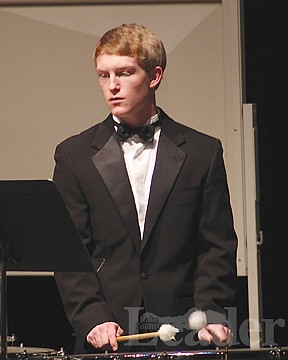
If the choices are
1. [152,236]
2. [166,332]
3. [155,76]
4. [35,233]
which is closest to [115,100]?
[155,76]

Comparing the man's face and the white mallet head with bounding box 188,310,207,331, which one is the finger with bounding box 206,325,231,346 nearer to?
the white mallet head with bounding box 188,310,207,331

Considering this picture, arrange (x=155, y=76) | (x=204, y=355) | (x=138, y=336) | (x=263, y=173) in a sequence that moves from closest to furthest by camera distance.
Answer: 1. (x=204, y=355)
2. (x=138, y=336)
3. (x=155, y=76)
4. (x=263, y=173)

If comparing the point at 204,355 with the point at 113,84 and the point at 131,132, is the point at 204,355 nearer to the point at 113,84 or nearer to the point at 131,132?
the point at 131,132

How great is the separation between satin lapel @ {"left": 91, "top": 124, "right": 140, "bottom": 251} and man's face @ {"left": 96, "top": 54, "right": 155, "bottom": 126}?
4.4 inches

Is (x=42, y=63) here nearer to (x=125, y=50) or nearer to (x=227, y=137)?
(x=227, y=137)

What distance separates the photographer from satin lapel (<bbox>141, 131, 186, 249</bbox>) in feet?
10.4

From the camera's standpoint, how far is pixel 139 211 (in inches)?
127

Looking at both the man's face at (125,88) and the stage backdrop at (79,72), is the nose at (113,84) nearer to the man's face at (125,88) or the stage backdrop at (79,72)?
the man's face at (125,88)

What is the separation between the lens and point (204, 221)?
3162 millimetres

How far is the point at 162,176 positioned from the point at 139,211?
14cm

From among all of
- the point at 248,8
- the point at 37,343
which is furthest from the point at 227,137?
the point at 37,343

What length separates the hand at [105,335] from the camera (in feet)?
9.32

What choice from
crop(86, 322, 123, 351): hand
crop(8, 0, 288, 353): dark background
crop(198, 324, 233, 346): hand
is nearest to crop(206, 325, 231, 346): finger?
crop(198, 324, 233, 346): hand

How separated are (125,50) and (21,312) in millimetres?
1678
